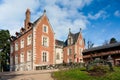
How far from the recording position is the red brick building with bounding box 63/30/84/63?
4893 centimetres

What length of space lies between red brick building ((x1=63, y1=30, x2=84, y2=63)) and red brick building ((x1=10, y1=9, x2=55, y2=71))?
10383 millimetres

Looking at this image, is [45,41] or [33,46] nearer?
[33,46]

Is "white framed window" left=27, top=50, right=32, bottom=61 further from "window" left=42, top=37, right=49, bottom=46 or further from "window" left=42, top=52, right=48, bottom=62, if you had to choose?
"window" left=42, top=37, right=49, bottom=46

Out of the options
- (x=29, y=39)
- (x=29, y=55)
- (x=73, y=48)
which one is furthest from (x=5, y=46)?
(x=73, y=48)

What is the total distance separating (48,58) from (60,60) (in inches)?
365

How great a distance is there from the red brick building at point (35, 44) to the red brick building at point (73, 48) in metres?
10.4

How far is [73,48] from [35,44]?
15.2 m

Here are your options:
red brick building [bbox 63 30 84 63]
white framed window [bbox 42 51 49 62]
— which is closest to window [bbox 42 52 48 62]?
white framed window [bbox 42 51 49 62]

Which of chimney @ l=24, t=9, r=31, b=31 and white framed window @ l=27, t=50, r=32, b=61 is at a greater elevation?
chimney @ l=24, t=9, r=31, b=31

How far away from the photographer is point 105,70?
1744cm

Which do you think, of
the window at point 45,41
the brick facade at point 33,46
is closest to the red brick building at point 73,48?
the brick facade at point 33,46

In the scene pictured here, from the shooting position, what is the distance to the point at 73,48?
161 ft

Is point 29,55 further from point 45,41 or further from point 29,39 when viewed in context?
point 45,41

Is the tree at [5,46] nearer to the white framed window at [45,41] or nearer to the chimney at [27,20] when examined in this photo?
the chimney at [27,20]
